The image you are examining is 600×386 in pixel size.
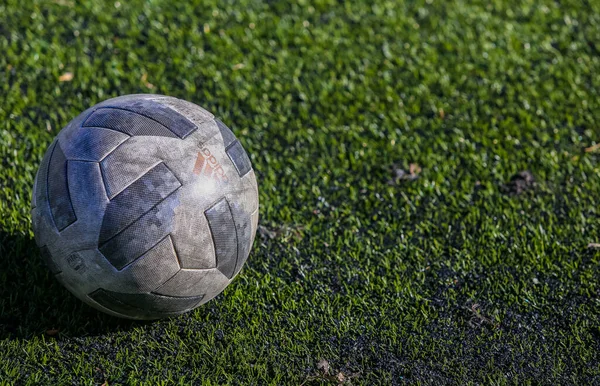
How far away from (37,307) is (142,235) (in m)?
1.26

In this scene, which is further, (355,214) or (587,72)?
(587,72)

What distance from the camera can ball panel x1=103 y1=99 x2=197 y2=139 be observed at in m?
4.42

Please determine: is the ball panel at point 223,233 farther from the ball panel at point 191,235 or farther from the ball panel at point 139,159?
the ball panel at point 139,159

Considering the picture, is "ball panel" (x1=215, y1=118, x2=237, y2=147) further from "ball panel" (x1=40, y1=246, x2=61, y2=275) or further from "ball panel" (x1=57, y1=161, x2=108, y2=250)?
"ball panel" (x1=40, y1=246, x2=61, y2=275)

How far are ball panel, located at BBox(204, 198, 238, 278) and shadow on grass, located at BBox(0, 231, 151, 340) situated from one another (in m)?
0.89

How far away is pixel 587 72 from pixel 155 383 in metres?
5.47

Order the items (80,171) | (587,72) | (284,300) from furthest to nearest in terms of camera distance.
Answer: (587,72) → (284,300) → (80,171)

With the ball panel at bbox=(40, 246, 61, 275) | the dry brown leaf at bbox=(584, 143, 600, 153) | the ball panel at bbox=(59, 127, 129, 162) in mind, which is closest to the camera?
the ball panel at bbox=(59, 127, 129, 162)

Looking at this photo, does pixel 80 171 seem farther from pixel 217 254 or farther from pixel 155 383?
pixel 155 383

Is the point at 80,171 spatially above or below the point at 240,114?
above

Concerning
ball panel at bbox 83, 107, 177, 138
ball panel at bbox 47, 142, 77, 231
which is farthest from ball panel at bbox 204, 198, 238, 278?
ball panel at bbox 47, 142, 77, 231

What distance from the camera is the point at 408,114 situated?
6961mm

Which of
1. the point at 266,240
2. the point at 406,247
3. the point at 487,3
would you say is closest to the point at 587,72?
the point at 487,3

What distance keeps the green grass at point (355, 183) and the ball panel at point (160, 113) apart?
1358mm
